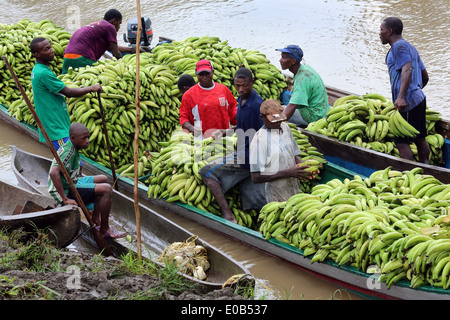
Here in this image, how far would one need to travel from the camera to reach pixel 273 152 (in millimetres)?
5590

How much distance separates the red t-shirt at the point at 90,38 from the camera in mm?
8852

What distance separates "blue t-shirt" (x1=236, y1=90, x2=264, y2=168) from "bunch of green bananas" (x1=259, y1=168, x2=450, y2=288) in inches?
27.5

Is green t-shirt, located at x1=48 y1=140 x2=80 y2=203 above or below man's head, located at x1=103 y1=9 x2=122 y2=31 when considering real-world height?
below

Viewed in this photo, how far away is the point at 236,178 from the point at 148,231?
3.66 feet

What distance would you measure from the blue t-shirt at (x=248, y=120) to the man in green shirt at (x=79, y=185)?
4.74 feet

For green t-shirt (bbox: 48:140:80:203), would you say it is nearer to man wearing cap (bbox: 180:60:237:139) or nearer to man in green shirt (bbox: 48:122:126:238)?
man in green shirt (bbox: 48:122:126:238)

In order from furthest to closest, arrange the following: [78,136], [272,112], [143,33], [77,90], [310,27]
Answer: [310,27]
[143,33]
[77,90]
[78,136]
[272,112]

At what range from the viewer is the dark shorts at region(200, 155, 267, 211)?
623 cm

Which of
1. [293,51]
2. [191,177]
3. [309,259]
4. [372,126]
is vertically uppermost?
[293,51]

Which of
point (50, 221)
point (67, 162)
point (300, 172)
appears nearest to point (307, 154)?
point (300, 172)

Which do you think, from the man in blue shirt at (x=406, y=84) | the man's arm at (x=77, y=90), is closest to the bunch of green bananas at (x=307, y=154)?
the man in blue shirt at (x=406, y=84)

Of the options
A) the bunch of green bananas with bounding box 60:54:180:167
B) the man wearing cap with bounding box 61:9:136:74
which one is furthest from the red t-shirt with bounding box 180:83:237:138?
the man wearing cap with bounding box 61:9:136:74

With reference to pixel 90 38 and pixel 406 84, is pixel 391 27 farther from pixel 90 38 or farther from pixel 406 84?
pixel 90 38
